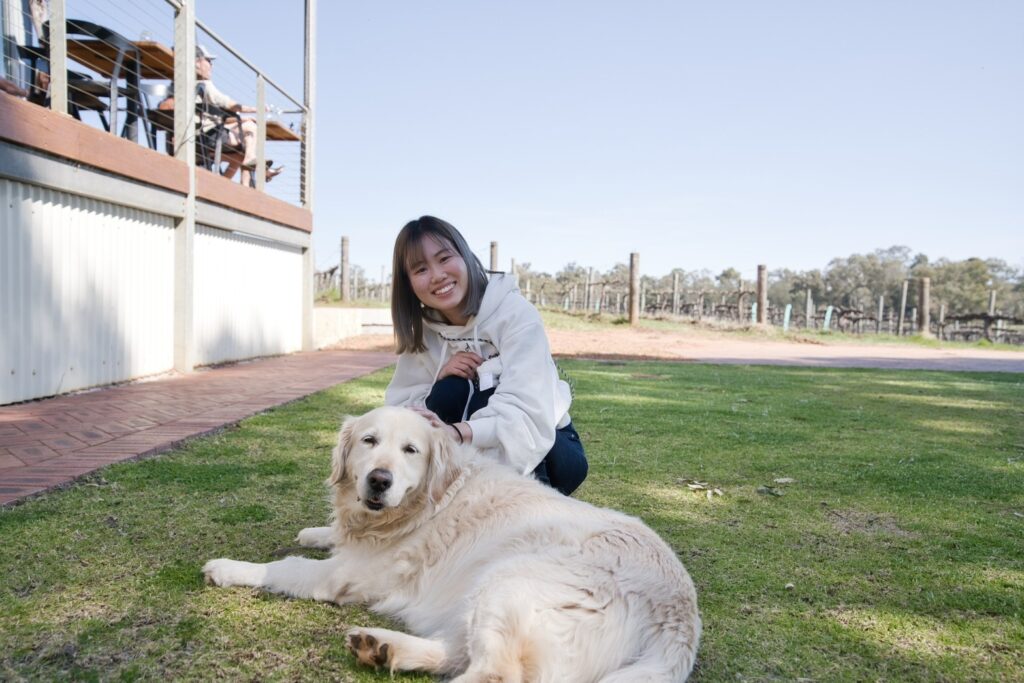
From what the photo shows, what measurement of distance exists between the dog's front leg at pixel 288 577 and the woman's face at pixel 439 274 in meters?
1.32

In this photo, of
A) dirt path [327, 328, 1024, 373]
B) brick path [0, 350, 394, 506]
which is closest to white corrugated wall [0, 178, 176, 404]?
brick path [0, 350, 394, 506]

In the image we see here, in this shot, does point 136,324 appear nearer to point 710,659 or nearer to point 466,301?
point 466,301

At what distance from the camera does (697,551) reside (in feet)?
10.7

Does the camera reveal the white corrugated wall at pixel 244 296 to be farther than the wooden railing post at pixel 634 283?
No

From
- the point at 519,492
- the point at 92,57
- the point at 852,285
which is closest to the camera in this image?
the point at 519,492

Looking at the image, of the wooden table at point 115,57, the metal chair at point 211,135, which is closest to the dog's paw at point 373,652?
the wooden table at point 115,57

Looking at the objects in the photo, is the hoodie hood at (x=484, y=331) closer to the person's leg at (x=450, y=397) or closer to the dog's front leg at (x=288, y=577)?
the person's leg at (x=450, y=397)

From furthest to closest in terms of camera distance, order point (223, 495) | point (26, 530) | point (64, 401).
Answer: point (64, 401), point (223, 495), point (26, 530)

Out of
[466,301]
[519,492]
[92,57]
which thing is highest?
[92,57]

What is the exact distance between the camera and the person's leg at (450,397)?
352 centimetres

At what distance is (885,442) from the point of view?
6.05 m

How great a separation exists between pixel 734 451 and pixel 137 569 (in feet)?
13.9

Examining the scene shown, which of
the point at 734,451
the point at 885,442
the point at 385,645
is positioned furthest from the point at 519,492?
the point at 885,442

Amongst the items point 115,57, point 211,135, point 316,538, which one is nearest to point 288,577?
point 316,538
